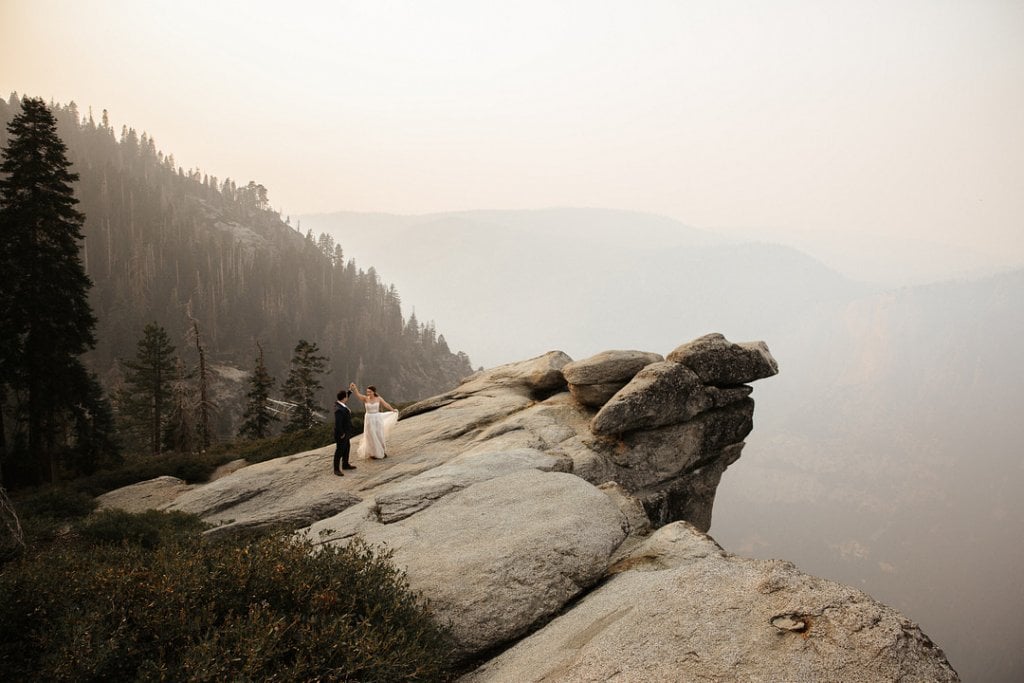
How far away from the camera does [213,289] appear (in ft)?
466

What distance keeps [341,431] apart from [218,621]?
39.4 feet

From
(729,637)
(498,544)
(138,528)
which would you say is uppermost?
(729,637)

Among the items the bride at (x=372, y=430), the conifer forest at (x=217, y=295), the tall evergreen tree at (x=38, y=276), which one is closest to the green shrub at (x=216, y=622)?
the bride at (x=372, y=430)

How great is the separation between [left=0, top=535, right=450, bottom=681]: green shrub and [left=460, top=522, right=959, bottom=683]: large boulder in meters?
1.77

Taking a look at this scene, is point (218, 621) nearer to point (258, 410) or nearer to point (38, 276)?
point (38, 276)

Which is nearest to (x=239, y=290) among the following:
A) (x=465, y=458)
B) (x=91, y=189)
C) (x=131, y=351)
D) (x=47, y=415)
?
(x=131, y=351)

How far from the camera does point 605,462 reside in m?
18.5

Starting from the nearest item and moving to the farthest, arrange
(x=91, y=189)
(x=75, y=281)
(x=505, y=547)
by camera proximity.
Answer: (x=505, y=547) → (x=75, y=281) → (x=91, y=189)

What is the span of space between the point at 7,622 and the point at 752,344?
77.3ft

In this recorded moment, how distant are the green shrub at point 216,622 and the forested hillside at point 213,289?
120071mm

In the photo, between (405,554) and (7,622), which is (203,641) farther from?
(405,554)

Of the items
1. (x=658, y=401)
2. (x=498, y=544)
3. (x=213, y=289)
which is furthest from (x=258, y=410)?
(x=213, y=289)

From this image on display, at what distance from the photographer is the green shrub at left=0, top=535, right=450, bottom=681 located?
17.6 feet

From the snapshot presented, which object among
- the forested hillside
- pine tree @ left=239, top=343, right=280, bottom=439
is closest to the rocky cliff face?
pine tree @ left=239, top=343, right=280, bottom=439
